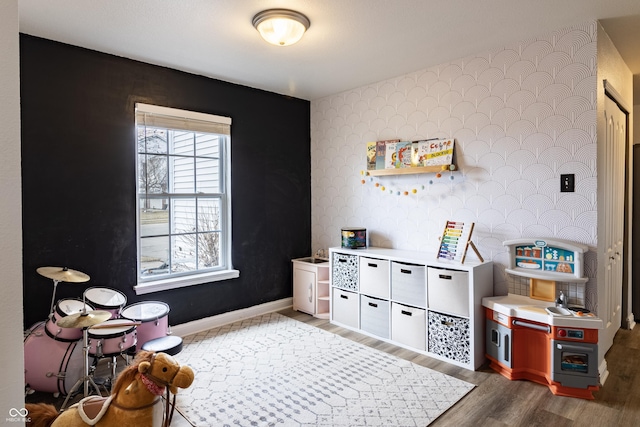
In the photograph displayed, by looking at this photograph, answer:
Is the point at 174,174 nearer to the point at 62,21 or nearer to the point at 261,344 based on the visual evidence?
the point at 62,21

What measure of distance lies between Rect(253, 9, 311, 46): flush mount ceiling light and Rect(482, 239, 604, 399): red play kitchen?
2212 mm

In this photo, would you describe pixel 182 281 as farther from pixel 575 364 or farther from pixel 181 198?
pixel 575 364

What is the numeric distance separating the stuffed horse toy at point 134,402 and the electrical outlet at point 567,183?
277 centimetres

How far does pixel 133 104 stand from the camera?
3312 mm

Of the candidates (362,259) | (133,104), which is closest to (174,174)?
(133,104)

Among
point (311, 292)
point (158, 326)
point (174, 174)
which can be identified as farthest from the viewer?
point (311, 292)

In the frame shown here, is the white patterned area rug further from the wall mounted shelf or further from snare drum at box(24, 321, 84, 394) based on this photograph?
the wall mounted shelf

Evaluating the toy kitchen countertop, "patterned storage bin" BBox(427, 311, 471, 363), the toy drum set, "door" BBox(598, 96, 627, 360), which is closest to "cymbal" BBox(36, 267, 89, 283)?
the toy drum set

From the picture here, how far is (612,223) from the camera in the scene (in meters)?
3.13

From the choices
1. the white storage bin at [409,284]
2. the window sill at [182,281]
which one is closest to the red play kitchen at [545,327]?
the white storage bin at [409,284]

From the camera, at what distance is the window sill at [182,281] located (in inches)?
133

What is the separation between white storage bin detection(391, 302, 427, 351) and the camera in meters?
3.19

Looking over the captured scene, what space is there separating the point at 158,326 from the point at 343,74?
9.25 ft

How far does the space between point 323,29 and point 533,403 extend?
2.90 meters
